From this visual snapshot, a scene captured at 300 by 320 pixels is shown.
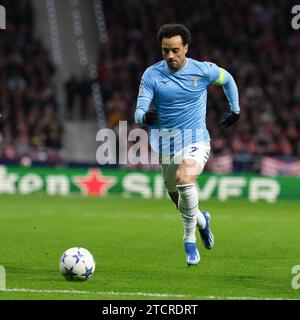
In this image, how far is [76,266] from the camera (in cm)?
887

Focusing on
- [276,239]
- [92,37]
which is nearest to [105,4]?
[92,37]

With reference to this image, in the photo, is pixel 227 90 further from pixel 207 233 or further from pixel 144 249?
pixel 144 249

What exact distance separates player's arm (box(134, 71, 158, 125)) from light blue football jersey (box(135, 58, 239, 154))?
0.01 meters

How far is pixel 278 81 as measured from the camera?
1034 inches

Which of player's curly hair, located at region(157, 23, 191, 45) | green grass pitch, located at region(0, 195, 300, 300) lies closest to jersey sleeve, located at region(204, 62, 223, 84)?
player's curly hair, located at region(157, 23, 191, 45)

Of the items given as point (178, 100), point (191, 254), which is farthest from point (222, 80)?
point (191, 254)

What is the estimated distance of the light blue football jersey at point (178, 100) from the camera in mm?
10008

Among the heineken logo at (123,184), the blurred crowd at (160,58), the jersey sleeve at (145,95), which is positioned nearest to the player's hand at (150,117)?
the jersey sleeve at (145,95)

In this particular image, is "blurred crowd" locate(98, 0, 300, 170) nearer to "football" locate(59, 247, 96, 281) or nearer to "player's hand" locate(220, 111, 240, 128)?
"player's hand" locate(220, 111, 240, 128)

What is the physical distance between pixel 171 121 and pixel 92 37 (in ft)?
71.8

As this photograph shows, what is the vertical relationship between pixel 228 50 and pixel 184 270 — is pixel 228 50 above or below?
above

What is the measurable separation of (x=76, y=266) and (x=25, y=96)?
63.3 feet

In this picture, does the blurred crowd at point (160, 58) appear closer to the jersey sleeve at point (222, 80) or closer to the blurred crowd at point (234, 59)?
the blurred crowd at point (234, 59)

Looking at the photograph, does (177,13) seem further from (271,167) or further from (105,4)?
(271,167)
